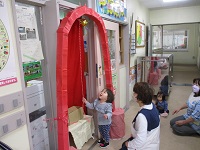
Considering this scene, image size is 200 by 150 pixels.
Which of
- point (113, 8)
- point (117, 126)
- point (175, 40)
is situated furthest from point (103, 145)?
point (175, 40)

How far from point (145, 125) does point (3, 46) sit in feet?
4.06

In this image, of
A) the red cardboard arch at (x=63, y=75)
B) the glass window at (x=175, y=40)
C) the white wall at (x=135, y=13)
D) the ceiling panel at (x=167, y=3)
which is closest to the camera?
the red cardboard arch at (x=63, y=75)

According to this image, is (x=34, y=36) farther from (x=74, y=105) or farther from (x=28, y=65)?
(x=74, y=105)

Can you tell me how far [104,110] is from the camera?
7.47ft

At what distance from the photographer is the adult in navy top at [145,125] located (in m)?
1.41

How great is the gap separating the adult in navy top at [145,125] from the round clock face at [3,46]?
1091 millimetres

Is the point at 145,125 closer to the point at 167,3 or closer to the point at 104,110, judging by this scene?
the point at 104,110

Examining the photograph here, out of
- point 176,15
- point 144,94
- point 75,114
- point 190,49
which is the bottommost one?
point 75,114

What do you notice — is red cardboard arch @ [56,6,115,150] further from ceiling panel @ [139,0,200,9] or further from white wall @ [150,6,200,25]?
white wall @ [150,6,200,25]

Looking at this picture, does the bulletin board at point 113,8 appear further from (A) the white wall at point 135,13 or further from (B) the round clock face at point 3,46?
(B) the round clock face at point 3,46

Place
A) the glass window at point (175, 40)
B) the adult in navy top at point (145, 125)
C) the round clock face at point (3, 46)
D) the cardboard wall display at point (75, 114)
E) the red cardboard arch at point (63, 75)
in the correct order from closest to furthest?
1. the round clock face at point (3, 46)
2. the adult in navy top at point (145, 125)
3. the red cardboard arch at point (63, 75)
4. the cardboard wall display at point (75, 114)
5. the glass window at point (175, 40)

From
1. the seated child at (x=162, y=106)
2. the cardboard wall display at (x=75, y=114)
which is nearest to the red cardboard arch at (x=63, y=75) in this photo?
the cardboard wall display at (x=75, y=114)

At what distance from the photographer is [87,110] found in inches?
102

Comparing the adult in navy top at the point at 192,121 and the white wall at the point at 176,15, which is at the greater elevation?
the white wall at the point at 176,15
